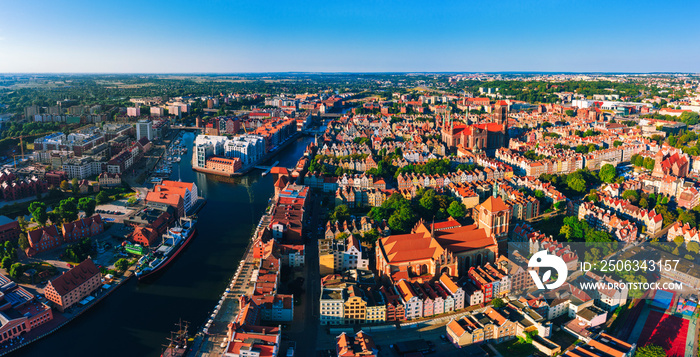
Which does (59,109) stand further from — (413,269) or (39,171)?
(413,269)

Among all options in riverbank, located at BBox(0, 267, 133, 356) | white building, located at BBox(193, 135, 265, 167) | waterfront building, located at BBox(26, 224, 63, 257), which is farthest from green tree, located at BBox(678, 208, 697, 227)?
white building, located at BBox(193, 135, 265, 167)

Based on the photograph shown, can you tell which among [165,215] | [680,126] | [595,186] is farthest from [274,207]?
[680,126]

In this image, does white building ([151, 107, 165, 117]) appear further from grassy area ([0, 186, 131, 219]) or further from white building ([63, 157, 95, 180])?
grassy area ([0, 186, 131, 219])

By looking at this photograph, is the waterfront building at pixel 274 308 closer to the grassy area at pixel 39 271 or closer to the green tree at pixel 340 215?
the green tree at pixel 340 215

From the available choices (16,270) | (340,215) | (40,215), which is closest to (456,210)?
(340,215)

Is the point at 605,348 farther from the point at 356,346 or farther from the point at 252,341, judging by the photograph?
the point at 252,341

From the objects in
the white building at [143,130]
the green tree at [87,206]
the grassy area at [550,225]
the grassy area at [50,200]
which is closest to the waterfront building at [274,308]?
the grassy area at [550,225]
